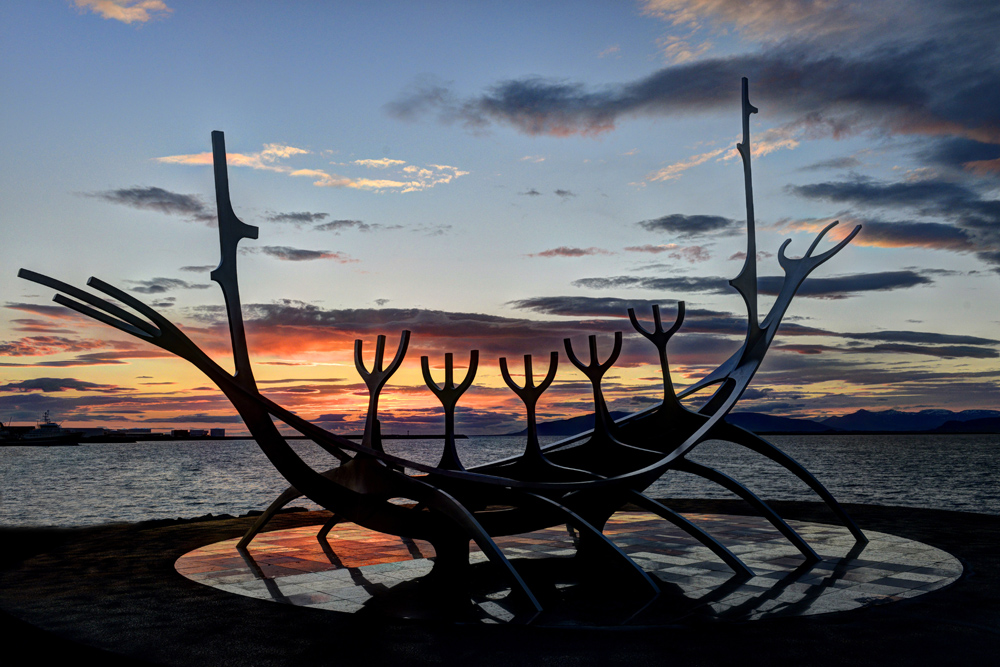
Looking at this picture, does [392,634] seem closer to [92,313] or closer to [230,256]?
[92,313]

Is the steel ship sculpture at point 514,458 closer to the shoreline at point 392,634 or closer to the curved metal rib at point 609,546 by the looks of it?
the curved metal rib at point 609,546

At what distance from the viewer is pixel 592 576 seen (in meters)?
10.6

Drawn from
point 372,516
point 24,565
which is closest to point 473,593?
point 372,516

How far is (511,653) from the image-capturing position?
22.5 ft

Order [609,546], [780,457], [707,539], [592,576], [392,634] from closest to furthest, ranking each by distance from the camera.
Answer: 1. [392,634]
2. [609,546]
3. [707,539]
4. [592,576]
5. [780,457]

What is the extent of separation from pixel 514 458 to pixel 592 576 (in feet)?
6.74

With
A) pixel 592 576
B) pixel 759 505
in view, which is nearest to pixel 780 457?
pixel 759 505

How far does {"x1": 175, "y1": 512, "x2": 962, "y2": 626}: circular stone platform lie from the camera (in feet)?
28.1

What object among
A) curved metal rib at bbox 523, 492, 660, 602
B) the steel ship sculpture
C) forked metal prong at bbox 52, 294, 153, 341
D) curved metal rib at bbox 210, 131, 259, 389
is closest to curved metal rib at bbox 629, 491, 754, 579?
the steel ship sculpture

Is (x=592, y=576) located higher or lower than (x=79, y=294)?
lower

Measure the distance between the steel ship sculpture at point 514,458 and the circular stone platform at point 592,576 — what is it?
40 centimetres

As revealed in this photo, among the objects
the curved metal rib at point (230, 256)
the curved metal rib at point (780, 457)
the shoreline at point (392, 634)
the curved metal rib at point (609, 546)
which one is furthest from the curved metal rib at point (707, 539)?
the curved metal rib at point (230, 256)

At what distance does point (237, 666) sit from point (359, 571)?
4.45 metres

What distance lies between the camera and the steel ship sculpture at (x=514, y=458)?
358 inches
